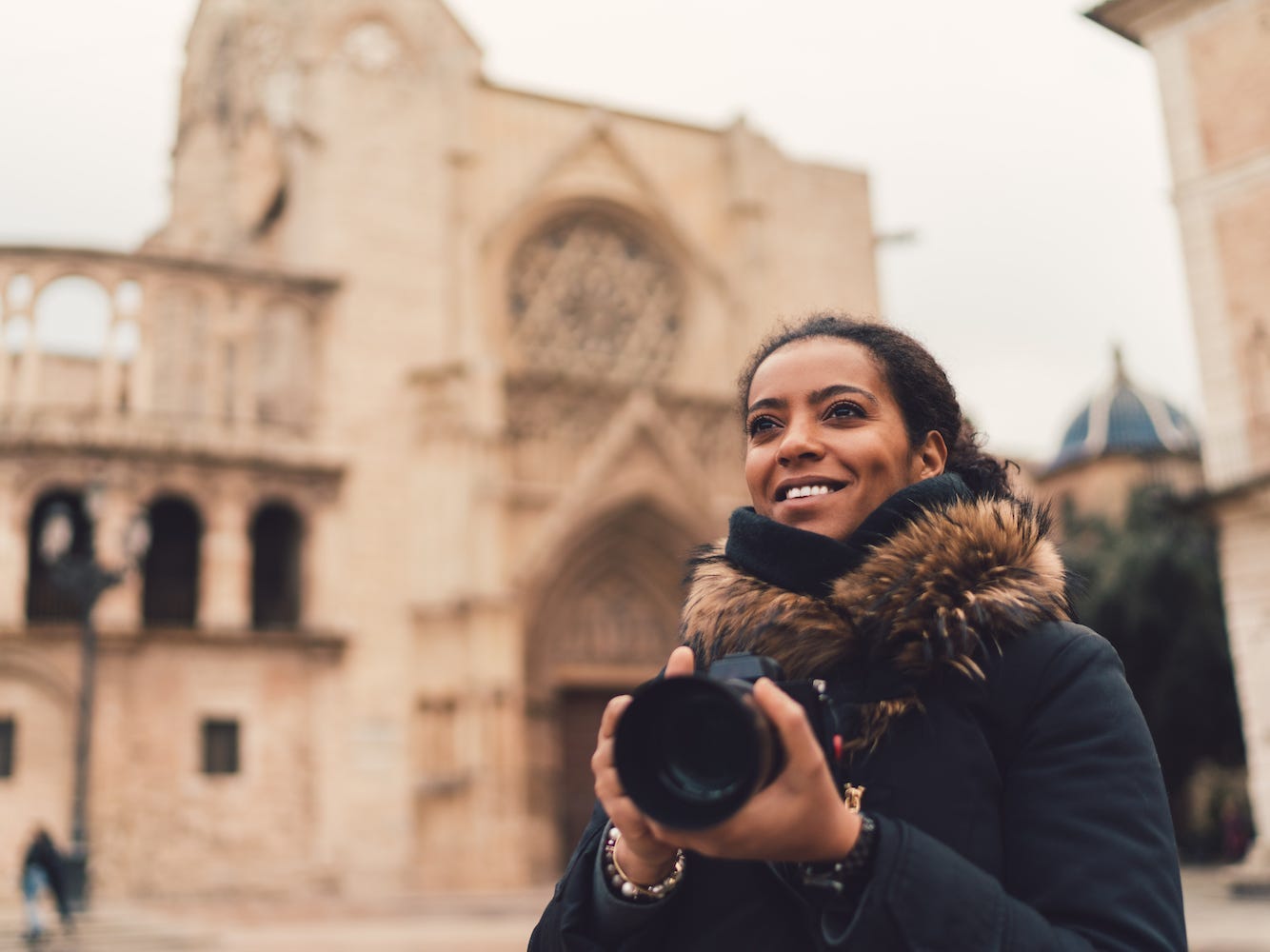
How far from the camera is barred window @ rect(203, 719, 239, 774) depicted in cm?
2047

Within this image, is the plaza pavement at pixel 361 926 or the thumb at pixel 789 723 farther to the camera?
the plaza pavement at pixel 361 926

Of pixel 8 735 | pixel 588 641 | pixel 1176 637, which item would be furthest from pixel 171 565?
pixel 1176 637

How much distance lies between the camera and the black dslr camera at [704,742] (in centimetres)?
118

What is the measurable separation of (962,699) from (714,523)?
893 inches

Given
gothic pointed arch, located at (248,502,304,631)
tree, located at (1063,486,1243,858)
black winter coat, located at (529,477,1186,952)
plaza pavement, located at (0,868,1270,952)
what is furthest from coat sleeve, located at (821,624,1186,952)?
tree, located at (1063,486,1243,858)

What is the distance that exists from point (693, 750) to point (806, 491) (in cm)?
47

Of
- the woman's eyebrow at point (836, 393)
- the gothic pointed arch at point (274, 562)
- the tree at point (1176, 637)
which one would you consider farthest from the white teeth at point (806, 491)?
the tree at point (1176, 637)

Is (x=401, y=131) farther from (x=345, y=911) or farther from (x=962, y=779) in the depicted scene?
(x=962, y=779)

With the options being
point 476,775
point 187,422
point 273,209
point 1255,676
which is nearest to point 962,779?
point 1255,676

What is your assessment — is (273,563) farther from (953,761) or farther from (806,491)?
(953,761)

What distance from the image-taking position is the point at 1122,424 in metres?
44.0

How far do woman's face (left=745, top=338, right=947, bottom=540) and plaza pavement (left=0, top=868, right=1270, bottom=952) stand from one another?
934 centimetres

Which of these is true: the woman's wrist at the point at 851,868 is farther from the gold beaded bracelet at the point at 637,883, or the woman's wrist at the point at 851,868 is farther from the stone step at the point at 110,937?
the stone step at the point at 110,937

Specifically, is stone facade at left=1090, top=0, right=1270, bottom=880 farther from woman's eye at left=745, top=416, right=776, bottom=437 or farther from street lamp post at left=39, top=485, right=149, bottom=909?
woman's eye at left=745, top=416, right=776, bottom=437
